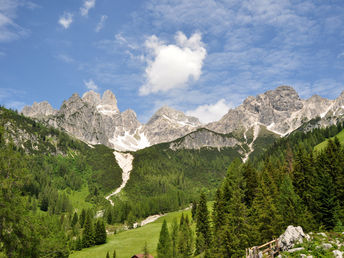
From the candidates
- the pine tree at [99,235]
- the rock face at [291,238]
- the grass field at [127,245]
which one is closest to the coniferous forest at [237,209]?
the rock face at [291,238]

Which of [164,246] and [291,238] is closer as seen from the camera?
[291,238]

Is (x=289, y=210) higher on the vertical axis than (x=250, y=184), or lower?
lower

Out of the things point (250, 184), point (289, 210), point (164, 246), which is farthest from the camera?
point (164, 246)

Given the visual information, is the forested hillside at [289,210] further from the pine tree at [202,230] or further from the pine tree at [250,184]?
the pine tree at [202,230]

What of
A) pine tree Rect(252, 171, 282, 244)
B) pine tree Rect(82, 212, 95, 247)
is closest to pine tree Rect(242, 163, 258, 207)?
pine tree Rect(252, 171, 282, 244)

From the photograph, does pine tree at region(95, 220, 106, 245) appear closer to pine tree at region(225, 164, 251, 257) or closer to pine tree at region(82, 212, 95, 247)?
pine tree at region(82, 212, 95, 247)

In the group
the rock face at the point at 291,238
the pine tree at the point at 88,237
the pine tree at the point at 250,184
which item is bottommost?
the pine tree at the point at 88,237

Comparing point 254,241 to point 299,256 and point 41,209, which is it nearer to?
point 299,256

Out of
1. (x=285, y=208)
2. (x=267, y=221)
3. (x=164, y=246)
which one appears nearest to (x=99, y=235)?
(x=164, y=246)

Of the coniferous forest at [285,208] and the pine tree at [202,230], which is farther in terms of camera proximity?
the pine tree at [202,230]

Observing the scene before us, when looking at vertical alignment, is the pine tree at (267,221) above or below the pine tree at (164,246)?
above

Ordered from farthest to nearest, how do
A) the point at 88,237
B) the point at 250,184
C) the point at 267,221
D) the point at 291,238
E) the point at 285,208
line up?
the point at 88,237 → the point at 250,184 → the point at 267,221 → the point at 285,208 → the point at 291,238

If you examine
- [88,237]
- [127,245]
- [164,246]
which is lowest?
[127,245]

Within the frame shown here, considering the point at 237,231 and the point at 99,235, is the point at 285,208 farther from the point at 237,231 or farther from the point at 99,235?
the point at 99,235
